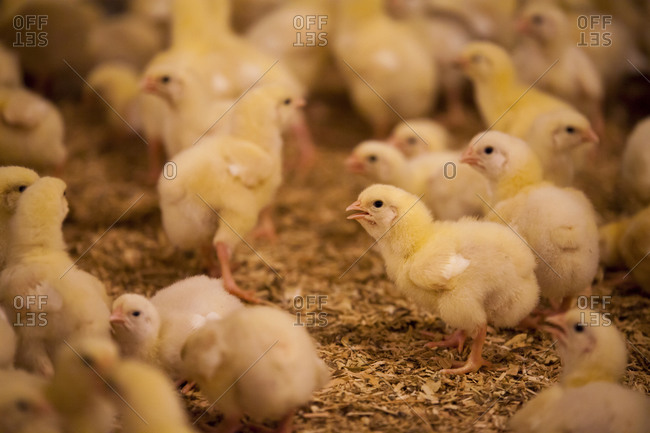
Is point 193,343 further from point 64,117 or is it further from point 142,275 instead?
point 64,117

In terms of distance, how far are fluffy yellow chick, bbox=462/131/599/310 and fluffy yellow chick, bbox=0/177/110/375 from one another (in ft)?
6.86

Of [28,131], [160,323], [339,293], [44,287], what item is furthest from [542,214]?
[28,131]

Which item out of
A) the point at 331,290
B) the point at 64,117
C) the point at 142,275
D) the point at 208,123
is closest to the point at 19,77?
the point at 64,117

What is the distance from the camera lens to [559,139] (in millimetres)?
3953

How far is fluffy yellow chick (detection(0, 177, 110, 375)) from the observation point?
287cm

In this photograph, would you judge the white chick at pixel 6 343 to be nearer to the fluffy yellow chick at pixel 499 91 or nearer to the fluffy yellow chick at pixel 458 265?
the fluffy yellow chick at pixel 458 265

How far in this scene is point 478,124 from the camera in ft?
21.7

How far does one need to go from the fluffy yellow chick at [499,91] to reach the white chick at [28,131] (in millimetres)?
2916

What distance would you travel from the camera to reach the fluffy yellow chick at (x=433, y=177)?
4145mm

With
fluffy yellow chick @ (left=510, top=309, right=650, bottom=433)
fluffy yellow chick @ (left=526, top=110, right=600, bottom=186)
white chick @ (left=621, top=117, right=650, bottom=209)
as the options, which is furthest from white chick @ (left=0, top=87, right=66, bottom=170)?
white chick @ (left=621, top=117, right=650, bottom=209)

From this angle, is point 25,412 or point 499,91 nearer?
point 25,412

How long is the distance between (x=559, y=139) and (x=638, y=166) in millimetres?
825

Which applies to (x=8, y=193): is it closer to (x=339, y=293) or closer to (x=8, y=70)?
(x=339, y=293)

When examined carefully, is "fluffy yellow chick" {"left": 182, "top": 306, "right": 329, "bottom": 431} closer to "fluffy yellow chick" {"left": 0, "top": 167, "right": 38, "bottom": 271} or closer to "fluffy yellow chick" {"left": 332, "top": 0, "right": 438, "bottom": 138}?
"fluffy yellow chick" {"left": 0, "top": 167, "right": 38, "bottom": 271}
